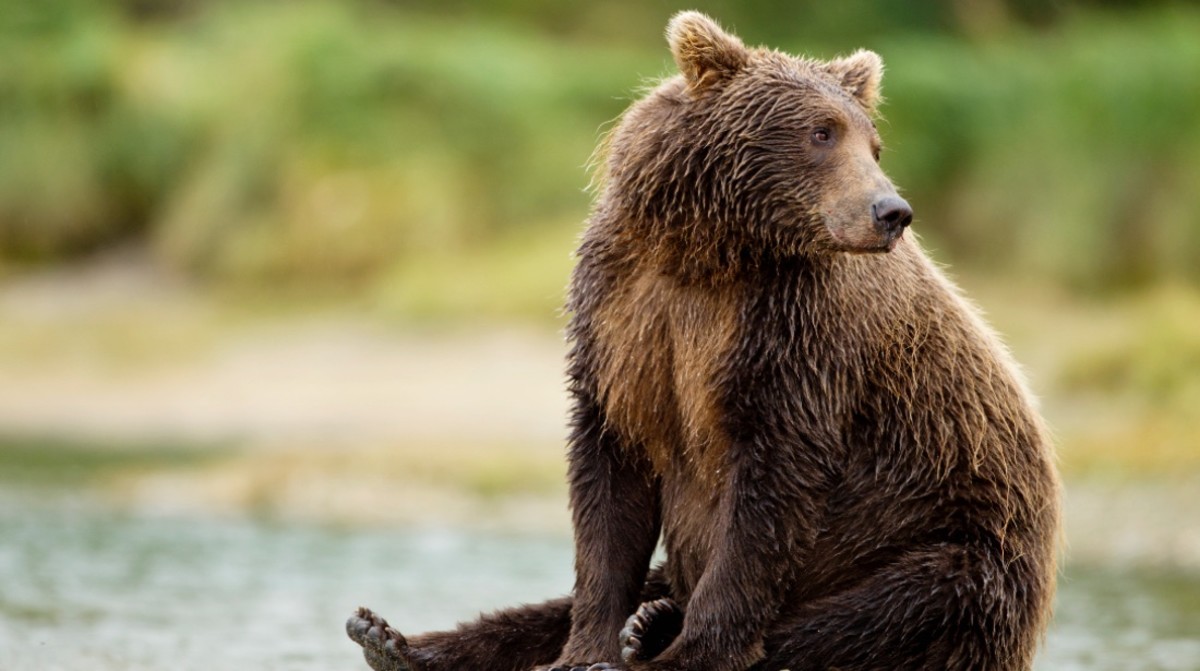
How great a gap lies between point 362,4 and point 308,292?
26.6 feet

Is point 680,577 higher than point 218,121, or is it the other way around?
point 218,121

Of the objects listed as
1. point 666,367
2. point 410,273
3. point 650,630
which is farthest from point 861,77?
point 410,273

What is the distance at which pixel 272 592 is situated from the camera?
11.4 m

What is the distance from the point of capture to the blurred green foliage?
2198cm

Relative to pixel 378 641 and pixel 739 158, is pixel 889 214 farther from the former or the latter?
pixel 378 641

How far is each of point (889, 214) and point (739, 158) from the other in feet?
1.92

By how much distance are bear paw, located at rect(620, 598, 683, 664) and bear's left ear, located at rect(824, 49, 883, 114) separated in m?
1.93

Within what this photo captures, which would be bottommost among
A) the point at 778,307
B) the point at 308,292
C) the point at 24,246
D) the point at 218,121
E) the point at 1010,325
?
the point at 778,307

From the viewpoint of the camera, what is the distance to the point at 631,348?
643 centimetres

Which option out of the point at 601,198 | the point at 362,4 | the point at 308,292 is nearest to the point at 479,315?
the point at 308,292

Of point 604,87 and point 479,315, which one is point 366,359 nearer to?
point 479,315

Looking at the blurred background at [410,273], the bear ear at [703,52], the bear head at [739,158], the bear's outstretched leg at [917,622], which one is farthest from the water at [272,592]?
the bear ear at [703,52]

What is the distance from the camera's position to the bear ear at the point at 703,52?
6.30 meters

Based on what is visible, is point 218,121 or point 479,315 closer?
point 479,315
